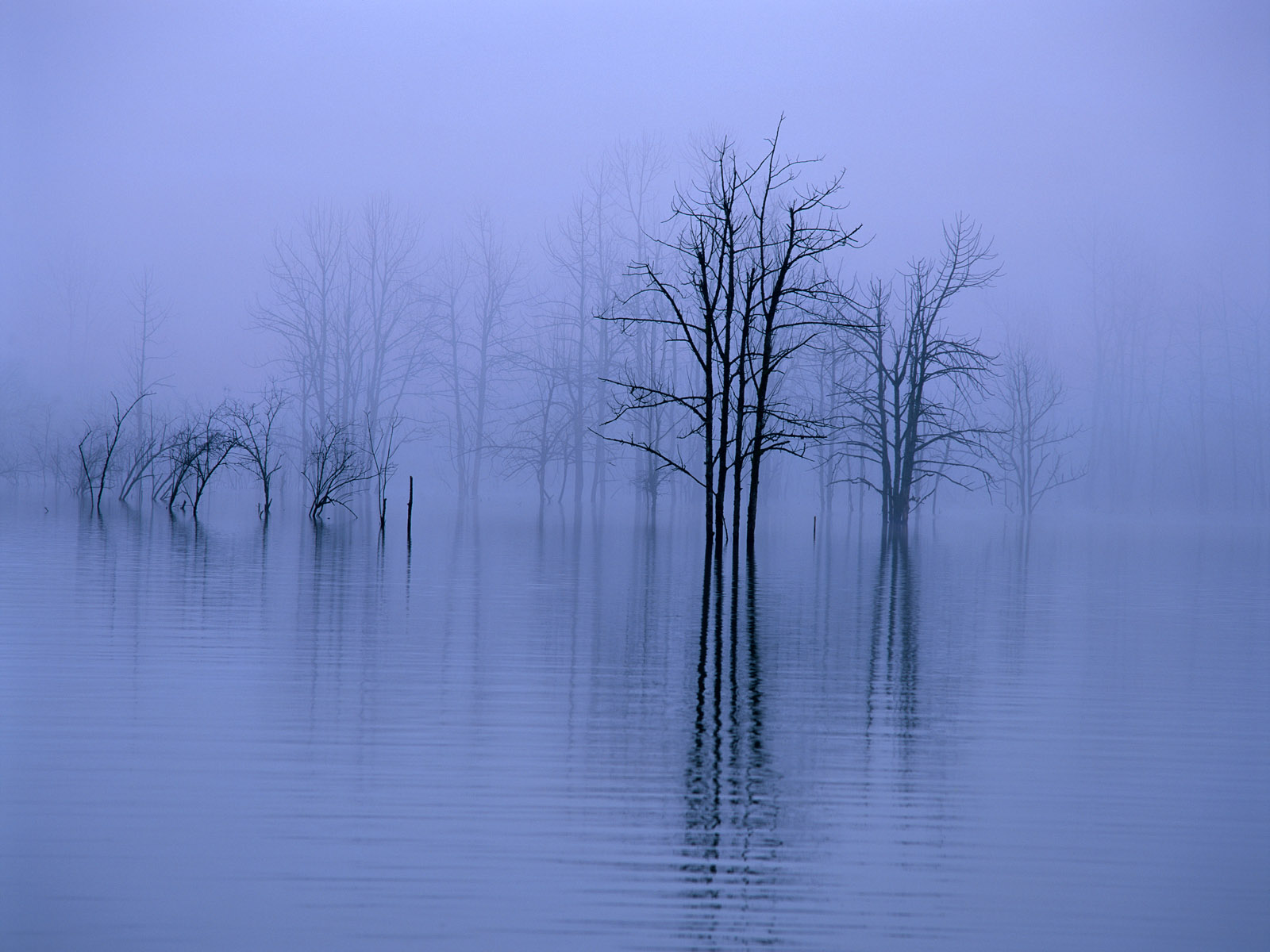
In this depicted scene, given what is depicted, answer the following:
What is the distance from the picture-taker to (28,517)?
27.4 metres

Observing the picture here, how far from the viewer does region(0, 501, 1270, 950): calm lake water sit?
3.91 meters

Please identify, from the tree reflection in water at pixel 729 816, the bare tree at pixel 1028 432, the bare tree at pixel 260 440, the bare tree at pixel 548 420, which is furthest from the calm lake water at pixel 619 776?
the bare tree at pixel 548 420

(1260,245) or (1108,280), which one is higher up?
(1260,245)

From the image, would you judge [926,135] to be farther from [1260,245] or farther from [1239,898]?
[1239,898]

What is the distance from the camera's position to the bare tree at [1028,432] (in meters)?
51.3

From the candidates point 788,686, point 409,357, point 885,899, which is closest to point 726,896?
point 885,899

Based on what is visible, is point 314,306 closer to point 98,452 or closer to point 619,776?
point 98,452

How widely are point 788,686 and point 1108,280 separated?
67645 millimetres

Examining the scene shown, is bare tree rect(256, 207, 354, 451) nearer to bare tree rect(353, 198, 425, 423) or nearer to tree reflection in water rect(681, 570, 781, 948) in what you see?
bare tree rect(353, 198, 425, 423)

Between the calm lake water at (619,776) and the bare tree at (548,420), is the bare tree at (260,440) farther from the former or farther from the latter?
the calm lake water at (619,776)

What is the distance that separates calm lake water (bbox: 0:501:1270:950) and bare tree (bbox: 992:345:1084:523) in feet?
109

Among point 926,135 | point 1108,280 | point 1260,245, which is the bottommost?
point 1108,280

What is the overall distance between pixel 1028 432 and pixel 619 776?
52295mm

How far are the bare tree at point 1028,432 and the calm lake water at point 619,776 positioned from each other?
33273mm
